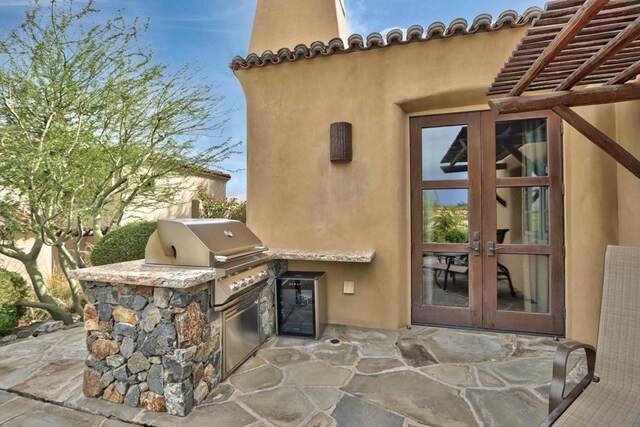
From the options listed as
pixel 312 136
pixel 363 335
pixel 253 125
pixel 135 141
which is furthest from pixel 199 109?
pixel 363 335

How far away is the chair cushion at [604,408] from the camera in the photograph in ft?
Result: 6.47

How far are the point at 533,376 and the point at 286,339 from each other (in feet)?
9.91

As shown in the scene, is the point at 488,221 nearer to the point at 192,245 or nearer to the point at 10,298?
the point at 192,245

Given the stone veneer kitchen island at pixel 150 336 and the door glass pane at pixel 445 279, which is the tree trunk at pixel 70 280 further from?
the door glass pane at pixel 445 279

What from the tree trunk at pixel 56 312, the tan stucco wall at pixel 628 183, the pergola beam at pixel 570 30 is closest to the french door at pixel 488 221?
A: the tan stucco wall at pixel 628 183

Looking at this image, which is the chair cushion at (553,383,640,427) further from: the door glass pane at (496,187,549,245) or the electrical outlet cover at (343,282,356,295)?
the electrical outlet cover at (343,282,356,295)

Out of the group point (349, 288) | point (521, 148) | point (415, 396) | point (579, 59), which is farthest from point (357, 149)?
point (415, 396)

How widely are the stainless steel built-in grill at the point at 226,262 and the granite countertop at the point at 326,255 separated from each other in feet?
1.94

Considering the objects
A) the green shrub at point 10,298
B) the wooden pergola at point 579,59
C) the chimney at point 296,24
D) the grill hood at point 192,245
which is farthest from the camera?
the chimney at point 296,24

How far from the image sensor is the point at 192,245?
315cm

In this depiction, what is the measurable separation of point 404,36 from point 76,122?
20.3ft

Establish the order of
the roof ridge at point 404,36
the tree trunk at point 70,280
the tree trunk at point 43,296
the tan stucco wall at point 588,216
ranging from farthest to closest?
1. the tree trunk at point 70,280
2. the tree trunk at point 43,296
3. the roof ridge at point 404,36
4. the tan stucco wall at point 588,216

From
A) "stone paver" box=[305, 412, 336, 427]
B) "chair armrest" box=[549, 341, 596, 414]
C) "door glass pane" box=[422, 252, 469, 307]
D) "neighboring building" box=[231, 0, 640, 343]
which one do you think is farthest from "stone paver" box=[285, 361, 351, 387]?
"door glass pane" box=[422, 252, 469, 307]

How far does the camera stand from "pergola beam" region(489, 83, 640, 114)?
2751 millimetres
